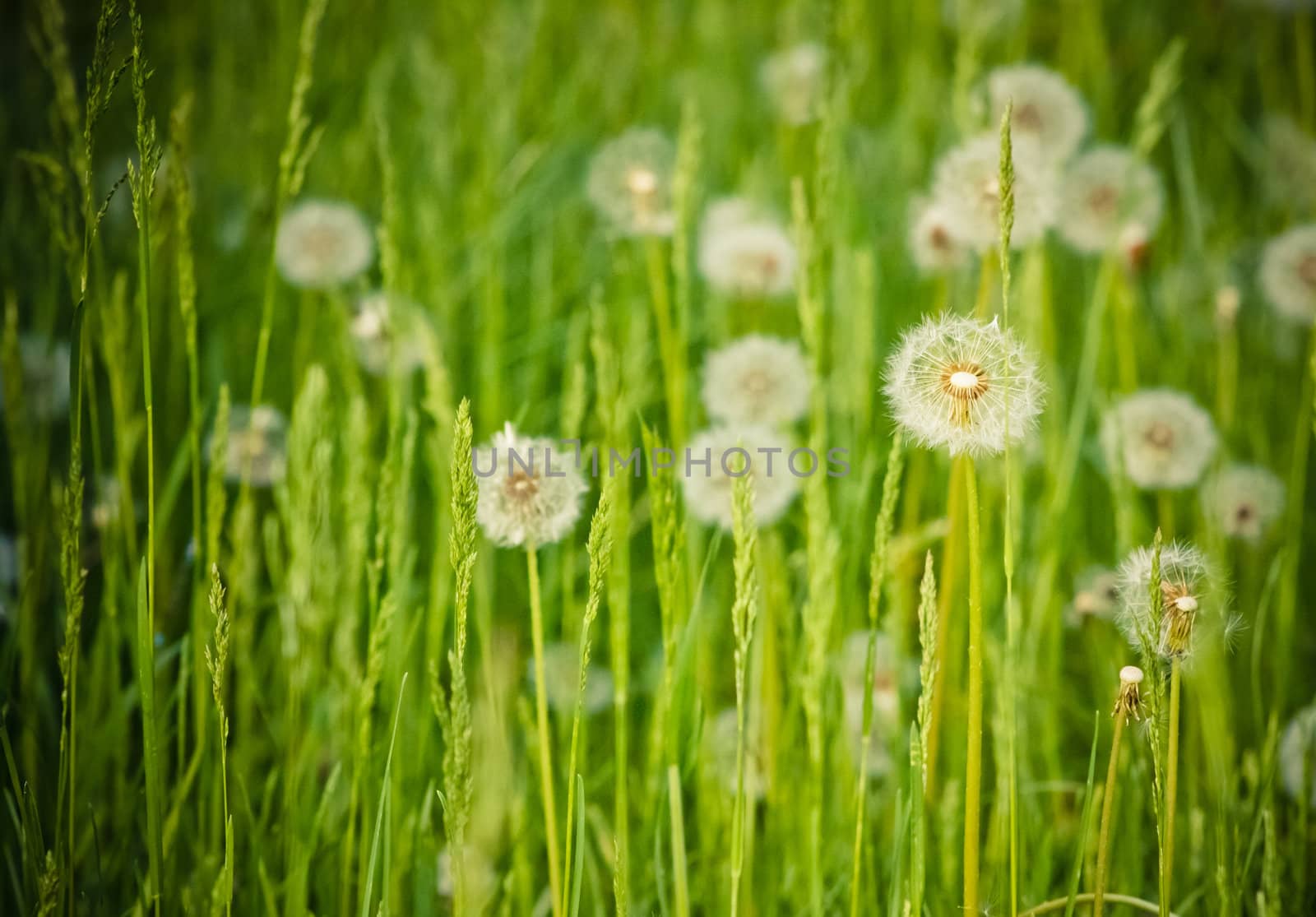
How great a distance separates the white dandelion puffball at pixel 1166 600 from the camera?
558 mm

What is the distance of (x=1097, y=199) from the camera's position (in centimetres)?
168

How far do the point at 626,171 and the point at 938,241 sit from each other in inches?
30.1

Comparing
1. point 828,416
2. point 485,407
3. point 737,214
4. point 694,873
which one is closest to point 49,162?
point 485,407

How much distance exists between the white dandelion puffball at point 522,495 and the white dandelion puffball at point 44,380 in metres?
0.79

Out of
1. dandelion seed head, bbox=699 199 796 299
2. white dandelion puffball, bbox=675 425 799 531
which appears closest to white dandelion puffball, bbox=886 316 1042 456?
white dandelion puffball, bbox=675 425 799 531

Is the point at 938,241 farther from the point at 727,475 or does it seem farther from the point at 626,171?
the point at 626,171

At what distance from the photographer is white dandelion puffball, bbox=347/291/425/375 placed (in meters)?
1.13

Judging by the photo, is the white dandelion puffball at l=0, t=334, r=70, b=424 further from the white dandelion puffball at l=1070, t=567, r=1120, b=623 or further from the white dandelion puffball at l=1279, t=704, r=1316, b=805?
the white dandelion puffball at l=1279, t=704, r=1316, b=805

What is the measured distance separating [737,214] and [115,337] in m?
1.02

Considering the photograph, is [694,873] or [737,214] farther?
[737,214]

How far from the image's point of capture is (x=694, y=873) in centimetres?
82

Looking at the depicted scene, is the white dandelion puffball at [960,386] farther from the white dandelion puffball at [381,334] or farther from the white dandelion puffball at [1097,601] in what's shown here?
the white dandelion puffball at [381,334]

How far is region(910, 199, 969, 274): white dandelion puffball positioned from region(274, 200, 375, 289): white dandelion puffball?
33.6 inches

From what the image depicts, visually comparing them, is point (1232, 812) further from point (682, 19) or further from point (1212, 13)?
point (1212, 13)
